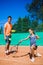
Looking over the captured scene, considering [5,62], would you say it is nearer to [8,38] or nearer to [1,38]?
[8,38]

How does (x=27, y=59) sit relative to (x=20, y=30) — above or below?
below

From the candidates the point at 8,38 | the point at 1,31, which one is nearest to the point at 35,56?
the point at 8,38

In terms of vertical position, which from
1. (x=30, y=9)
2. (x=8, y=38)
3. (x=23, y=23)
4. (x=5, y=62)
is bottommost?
(x=5, y=62)

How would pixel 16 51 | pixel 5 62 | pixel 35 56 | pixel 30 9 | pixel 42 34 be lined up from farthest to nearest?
pixel 30 9 < pixel 42 34 < pixel 16 51 < pixel 35 56 < pixel 5 62

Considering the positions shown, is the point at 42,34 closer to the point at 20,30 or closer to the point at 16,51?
the point at 20,30

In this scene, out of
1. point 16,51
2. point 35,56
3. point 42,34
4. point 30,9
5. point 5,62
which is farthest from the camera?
point 30,9

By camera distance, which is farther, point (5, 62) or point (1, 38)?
point (1, 38)

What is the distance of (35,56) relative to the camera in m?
11.1

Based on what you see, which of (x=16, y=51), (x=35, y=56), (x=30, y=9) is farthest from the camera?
(x=30, y=9)

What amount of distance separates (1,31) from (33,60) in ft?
26.3

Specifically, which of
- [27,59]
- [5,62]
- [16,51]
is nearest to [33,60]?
[27,59]

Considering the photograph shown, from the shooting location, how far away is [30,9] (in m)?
34.2

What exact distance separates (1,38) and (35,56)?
23.7ft

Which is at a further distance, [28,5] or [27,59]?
[28,5]
